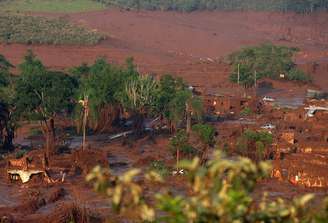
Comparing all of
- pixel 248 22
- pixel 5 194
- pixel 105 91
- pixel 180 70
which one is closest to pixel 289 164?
pixel 5 194

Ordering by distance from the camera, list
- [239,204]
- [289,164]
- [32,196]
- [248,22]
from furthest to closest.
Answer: [248,22] < [289,164] < [32,196] < [239,204]

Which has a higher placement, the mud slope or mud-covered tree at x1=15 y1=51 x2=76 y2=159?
mud-covered tree at x1=15 y1=51 x2=76 y2=159

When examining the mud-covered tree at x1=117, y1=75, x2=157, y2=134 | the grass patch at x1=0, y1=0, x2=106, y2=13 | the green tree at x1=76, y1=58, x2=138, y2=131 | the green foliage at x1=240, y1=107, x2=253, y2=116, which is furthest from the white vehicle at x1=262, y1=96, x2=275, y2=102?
the grass patch at x1=0, y1=0, x2=106, y2=13

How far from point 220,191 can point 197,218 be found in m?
0.24

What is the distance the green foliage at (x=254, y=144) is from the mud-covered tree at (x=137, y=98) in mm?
8751

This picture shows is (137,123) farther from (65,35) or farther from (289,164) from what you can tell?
(65,35)

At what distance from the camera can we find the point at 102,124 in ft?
119

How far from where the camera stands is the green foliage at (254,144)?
26328 millimetres

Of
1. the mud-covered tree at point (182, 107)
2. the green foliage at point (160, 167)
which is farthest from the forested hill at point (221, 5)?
the green foliage at point (160, 167)

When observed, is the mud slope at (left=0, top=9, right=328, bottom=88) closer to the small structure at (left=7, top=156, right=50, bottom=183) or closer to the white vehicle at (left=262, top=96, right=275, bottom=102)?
the white vehicle at (left=262, top=96, right=275, bottom=102)

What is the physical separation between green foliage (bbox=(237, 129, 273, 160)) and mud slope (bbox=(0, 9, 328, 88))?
33.0 metres

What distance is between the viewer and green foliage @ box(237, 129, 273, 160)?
86.4 ft

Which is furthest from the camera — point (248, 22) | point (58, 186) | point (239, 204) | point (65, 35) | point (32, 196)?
point (248, 22)

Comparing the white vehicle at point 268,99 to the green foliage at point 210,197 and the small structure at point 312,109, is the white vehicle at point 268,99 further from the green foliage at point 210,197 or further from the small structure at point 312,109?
the green foliage at point 210,197
